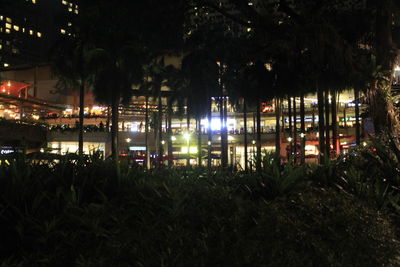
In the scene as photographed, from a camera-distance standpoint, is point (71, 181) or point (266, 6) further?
point (266, 6)

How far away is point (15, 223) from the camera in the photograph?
4695 millimetres

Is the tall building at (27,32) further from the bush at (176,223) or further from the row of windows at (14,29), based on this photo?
the bush at (176,223)

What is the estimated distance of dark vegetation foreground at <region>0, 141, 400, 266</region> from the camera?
438cm

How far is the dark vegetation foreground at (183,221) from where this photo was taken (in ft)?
14.4

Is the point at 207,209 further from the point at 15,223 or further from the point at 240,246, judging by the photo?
the point at 15,223

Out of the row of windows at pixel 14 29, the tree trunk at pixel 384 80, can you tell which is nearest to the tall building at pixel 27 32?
the row of windows at pixel 14 29

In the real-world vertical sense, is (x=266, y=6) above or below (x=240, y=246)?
above

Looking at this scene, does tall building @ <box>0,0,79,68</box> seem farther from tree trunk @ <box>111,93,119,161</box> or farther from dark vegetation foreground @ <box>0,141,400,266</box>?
dark vegetation foreground @ <box>0,141,400,266</box>

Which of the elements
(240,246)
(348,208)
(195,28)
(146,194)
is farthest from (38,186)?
(195,28)

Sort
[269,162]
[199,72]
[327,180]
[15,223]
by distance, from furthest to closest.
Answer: [199,72] < [327,180] < [269,162] < [15,223]

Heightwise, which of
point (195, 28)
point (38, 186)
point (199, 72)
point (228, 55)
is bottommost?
point (38, 186)

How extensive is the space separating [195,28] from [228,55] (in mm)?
1481

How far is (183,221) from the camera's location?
5.04 meters

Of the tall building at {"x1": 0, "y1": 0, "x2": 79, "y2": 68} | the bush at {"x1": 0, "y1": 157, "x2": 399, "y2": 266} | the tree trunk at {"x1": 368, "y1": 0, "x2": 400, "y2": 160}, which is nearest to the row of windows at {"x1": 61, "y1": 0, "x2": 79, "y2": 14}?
the tall building at {"x1": 0, "y1": 0, "x2": 79, "y2": 68}
